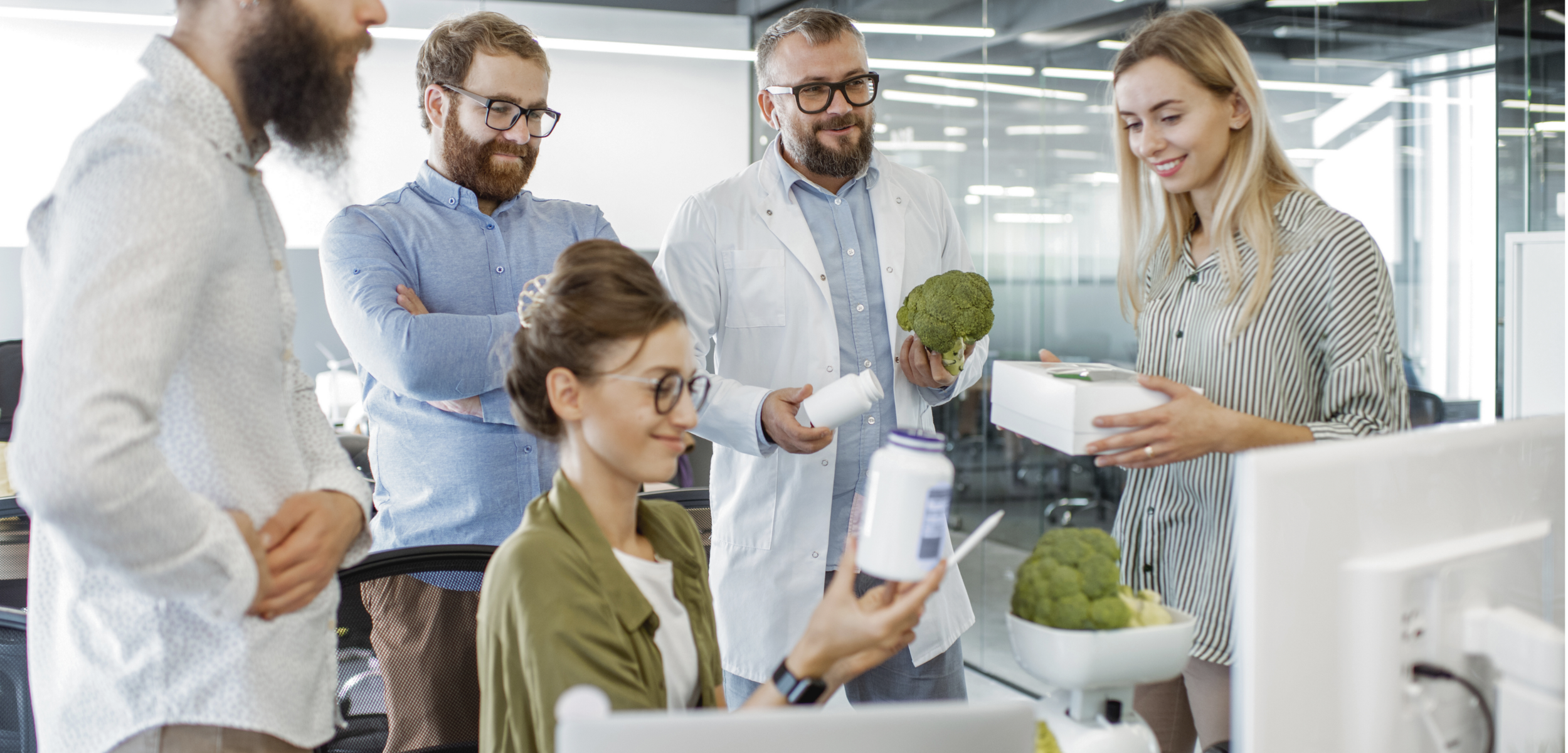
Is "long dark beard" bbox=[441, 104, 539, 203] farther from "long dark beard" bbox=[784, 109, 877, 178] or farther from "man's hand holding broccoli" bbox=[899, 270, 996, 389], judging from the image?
"man's hand holding broccoli" bbox=[899, 270, 996, 389]

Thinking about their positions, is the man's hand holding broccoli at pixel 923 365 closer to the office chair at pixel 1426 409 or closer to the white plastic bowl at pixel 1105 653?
the white plastic bowl at pixel 1105 653

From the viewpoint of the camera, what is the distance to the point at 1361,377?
1.41m

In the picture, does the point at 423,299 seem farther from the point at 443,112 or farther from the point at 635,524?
the point at 635,524

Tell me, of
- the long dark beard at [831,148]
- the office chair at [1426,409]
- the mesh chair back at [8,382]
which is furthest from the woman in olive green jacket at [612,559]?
the mesh chair back at [8,382]

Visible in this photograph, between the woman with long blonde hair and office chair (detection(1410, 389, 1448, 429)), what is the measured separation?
1.38 meters

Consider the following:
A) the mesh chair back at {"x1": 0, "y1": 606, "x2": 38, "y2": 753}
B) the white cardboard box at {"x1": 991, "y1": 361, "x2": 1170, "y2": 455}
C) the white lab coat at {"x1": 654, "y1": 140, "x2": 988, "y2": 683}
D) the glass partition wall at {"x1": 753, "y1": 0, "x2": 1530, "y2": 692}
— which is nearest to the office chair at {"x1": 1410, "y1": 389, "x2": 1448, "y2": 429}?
the glass partition wall at {"x1": 753, "y1": 0, "x2": 1530, "y2": 692}

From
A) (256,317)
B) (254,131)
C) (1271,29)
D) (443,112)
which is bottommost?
(256,317)

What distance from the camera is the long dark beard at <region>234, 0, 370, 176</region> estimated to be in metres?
1.03

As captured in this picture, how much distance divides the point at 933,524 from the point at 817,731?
0.89 ft

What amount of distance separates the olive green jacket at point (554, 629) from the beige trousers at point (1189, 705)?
0.74 meters

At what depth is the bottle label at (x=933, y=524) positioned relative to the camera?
991mm

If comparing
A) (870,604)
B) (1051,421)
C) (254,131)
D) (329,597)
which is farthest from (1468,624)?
(254,131)

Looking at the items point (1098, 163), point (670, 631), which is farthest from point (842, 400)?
point (1098, 163)

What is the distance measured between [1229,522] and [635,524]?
81cm
